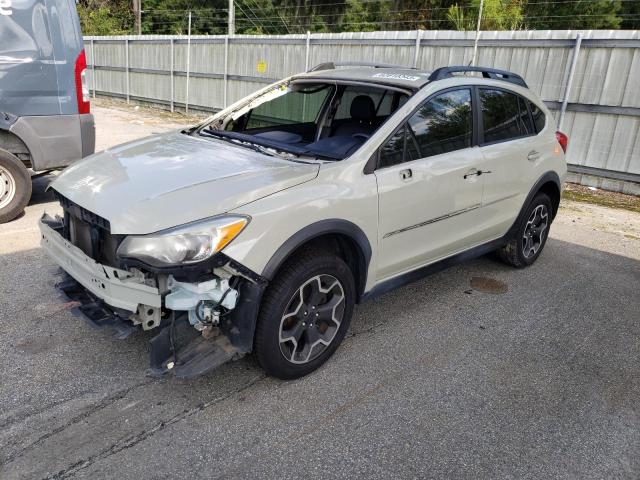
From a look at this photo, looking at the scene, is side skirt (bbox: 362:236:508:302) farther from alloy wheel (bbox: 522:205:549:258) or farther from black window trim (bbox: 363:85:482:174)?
black window trim (bbox: 363:85:482:174)

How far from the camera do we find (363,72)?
427 cm

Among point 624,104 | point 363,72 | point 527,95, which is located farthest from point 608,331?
point 624,104

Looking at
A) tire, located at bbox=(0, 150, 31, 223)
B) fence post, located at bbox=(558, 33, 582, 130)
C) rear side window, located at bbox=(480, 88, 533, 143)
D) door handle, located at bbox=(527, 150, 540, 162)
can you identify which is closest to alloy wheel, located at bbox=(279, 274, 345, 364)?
rear side window, located at bbox=(480, 88, 533, 143)

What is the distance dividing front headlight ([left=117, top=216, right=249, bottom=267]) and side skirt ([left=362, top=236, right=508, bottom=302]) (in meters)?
1.19

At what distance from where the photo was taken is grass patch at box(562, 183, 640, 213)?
25.9ft

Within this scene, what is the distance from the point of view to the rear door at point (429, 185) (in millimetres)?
3434

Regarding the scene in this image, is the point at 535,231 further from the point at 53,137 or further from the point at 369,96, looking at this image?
the point at 53,137

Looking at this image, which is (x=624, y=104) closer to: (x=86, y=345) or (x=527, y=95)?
(x=527, y=95)

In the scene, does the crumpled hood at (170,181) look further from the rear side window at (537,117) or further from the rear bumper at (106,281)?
the rear side window at (537,117)

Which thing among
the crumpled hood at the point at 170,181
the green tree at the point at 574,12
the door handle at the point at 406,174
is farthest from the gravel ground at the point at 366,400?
the green tree at the point at 574,12

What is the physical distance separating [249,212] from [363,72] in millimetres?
2023

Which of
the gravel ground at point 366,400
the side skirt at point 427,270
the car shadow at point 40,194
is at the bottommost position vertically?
the car shadow at point 40,194

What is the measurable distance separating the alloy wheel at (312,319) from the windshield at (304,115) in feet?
3.61

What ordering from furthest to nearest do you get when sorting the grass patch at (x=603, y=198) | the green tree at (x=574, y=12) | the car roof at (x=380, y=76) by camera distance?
the green tree at (x=574, y=12) → the grass patch at (x=603, y=198) → the car roof at (x=380, y=76)
